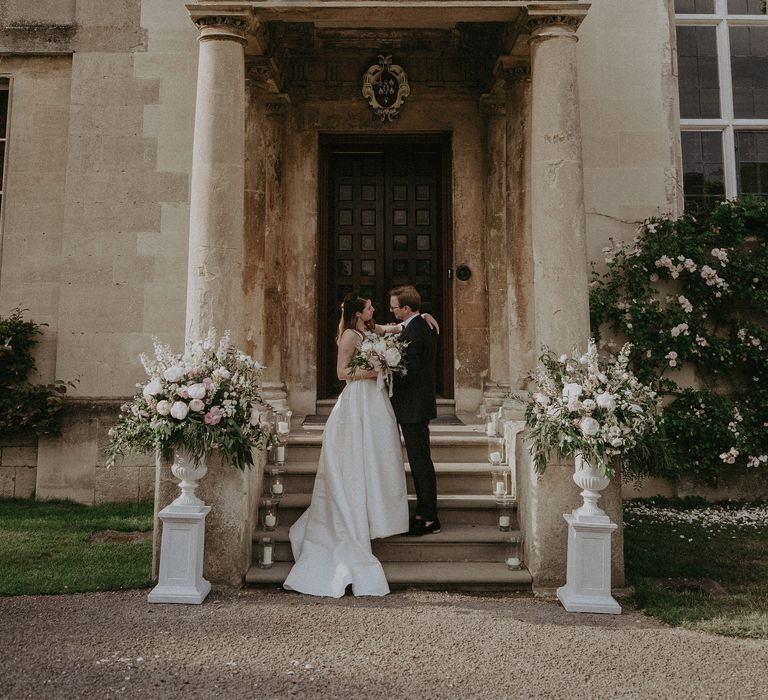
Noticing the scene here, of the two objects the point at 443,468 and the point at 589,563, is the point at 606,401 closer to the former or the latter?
the point at 589,563

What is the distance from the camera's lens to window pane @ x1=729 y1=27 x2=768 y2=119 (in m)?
8.48

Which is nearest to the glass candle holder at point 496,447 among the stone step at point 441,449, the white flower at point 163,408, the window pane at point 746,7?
the stone step at point 441,449

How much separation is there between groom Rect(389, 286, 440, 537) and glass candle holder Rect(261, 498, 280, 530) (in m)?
1.20

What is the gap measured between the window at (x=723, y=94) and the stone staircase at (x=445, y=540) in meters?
5.36

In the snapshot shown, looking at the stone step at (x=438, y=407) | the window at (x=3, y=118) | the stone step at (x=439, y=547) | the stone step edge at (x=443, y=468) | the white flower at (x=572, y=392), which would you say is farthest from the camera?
the window at (x=3, y=118)

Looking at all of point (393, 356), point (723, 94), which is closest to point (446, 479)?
point (393, 356)

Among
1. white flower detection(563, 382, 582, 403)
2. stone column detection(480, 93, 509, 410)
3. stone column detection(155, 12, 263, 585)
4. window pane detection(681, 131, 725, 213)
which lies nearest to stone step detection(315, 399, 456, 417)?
stone column detection(480, 93, 509, 410)

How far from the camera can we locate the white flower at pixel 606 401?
15.6ft

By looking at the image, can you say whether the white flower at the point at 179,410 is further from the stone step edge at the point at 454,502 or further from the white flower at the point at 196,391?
the stone step edge at the point at 454,502

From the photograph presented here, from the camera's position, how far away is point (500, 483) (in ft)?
18.9

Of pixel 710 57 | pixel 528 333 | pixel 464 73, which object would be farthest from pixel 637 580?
pixel 710 57

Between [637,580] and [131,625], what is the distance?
3.91 m

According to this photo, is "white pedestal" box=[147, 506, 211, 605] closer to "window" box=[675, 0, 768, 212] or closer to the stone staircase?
the stone staircase

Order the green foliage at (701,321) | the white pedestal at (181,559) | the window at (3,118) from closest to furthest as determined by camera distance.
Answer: the white pedestal at (181,559), the green foliage at (701,321), the window at (3,118)
